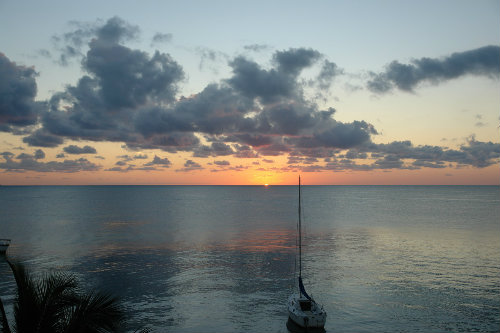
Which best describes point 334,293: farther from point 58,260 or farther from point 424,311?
point 58,260

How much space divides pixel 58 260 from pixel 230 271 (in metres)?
29.9

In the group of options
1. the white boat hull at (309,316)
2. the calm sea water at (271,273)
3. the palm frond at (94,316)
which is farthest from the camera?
the calm sea water at (271,273)

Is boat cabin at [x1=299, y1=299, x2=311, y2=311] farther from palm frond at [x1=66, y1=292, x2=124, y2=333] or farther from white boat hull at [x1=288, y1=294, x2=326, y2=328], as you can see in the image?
palm frond at [x1=66, y1=292, x2=124, y2=333]

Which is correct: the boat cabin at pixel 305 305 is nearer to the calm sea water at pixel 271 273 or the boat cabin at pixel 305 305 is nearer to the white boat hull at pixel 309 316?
the white boat hull at pixel 309 316

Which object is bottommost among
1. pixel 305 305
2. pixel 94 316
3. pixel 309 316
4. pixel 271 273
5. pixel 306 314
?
pixel 271 273

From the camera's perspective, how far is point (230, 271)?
186 ft

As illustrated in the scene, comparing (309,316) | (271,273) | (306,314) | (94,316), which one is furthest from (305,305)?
(94,316)

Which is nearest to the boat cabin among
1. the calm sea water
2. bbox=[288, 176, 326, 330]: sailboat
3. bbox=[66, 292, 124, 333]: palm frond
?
bbox=[288, 176, 326, 330]: sailboat

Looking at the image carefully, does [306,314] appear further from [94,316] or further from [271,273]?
[94,316]

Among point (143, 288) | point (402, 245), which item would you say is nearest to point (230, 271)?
point (143, 288)

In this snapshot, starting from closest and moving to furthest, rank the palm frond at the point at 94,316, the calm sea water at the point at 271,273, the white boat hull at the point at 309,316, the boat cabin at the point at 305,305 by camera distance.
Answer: the palm frond at the point at 94,316 → the white boat hull at the point at 309,316 → the boat cabin at the point at 305,305 → the calm sea water at the point at 271,273

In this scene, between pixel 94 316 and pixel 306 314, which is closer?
pixel 94 316

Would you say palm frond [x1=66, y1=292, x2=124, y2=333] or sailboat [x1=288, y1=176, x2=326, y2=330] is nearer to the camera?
palm frond [x1=66, y1=292, x2=124, y2=333]

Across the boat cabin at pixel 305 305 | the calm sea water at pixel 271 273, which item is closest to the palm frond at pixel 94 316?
the calm sea water at pixel 271 273
